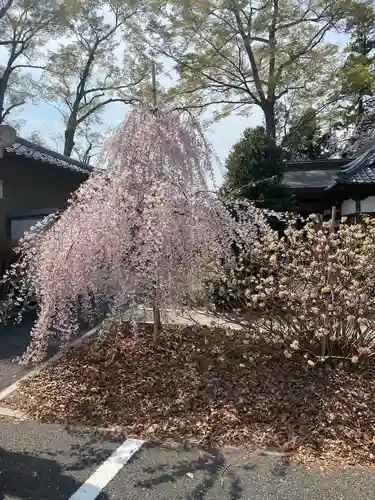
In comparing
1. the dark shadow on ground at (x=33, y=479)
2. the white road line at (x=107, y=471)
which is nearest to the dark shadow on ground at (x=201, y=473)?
the white road line at (x=107, y=471)

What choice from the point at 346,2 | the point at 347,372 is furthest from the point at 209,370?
the point at 346,2

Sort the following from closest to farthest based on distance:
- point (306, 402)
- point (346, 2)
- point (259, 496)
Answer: point (259, 496) < point (306, 402) < point (346, 2)

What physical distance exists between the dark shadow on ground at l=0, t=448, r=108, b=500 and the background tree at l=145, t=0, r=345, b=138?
15.2 meters

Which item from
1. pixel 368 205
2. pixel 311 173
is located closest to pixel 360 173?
pixel 368 205

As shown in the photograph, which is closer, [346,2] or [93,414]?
[93,414]

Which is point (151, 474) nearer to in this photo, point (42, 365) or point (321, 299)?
point (321, 299)

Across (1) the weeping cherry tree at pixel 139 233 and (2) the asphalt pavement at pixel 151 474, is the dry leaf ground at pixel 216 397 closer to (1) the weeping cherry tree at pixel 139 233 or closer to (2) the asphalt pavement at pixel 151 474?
(2) the asphalt pavement at pixel 151 474

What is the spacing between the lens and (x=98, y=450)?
10.2 ft

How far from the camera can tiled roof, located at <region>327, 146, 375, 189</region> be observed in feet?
33.9

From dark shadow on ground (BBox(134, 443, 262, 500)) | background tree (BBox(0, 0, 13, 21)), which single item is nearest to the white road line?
dark shadow on ground (BBox(134, 443, 262, 500))

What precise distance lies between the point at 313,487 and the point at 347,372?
1586 millimetres

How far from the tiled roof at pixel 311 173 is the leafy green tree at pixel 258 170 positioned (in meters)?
5.24

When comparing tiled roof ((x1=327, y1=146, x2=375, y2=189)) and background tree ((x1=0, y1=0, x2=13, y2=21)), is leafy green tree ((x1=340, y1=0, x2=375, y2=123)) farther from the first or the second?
background tree ((x1=0, y1=0, x2=13, y2=21))

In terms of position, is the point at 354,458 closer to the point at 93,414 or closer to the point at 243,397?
the point at 243,397
